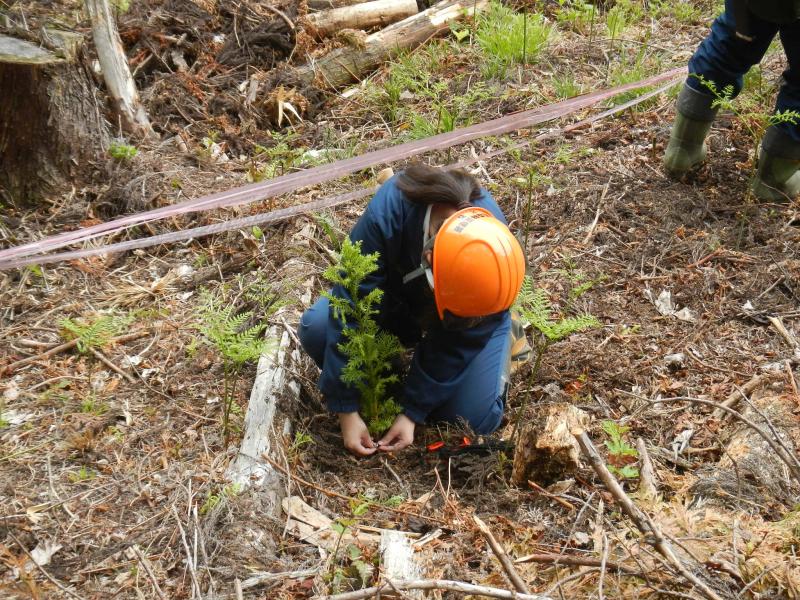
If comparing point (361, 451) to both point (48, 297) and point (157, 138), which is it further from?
point (157, 138)

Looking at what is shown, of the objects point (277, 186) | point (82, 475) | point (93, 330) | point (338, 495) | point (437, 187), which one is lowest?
point (338, 495)

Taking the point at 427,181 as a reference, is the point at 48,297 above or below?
below

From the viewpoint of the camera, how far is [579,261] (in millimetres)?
3984

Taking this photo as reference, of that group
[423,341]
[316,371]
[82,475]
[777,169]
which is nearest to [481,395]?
[423,341]

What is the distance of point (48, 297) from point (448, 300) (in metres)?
2.32

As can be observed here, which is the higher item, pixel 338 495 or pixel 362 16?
pixel 362 16

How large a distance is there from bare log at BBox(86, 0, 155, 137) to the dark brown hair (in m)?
2.59

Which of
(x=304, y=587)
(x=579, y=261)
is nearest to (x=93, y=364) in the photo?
(x=304, y=587)

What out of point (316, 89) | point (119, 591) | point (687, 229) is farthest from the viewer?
point (316, 89)

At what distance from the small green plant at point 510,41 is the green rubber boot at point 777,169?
197 centimetres

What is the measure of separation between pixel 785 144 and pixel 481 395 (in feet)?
7.22

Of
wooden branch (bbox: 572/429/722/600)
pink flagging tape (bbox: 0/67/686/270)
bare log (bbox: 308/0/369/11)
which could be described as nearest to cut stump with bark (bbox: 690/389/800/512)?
wooden branch (bbox: 572/429/722/600)

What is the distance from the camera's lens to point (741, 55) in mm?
3674

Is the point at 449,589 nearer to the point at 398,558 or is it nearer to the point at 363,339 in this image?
the point at 398,558
